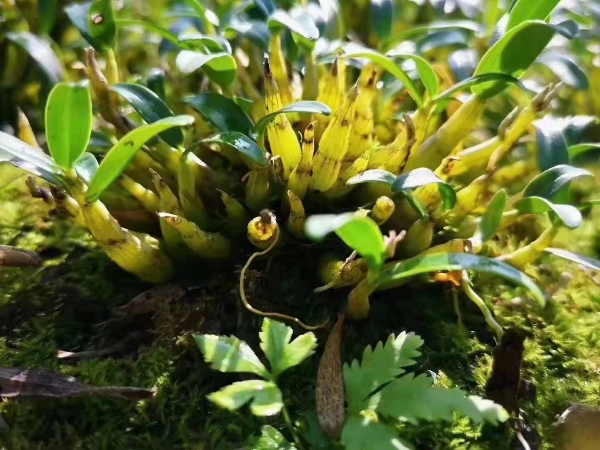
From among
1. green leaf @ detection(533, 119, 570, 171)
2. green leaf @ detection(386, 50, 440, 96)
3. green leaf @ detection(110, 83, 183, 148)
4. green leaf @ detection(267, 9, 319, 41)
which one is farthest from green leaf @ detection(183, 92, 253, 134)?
green leaf @ detection(533, 119, 570, 171)

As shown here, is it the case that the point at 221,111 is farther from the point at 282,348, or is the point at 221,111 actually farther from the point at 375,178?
the point at 282,348

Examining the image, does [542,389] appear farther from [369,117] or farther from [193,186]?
[193,186]

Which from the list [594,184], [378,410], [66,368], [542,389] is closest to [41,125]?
[66,368]

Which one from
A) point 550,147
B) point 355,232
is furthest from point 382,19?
point 355,232

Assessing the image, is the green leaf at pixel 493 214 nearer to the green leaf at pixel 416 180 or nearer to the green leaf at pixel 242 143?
the green leaf at pixel 416 180

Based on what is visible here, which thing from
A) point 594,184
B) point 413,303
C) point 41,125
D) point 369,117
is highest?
point 369,117

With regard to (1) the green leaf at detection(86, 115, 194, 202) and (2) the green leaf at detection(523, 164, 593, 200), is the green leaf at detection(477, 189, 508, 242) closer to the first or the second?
(2) the green leaf at detection(523, 164, 593, 200)

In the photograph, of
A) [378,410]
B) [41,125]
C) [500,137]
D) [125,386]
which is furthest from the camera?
[41,125]

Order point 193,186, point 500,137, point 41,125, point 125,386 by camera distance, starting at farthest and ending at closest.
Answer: point 41,125 → point 500,137 → point 193,186 → point 125,386
